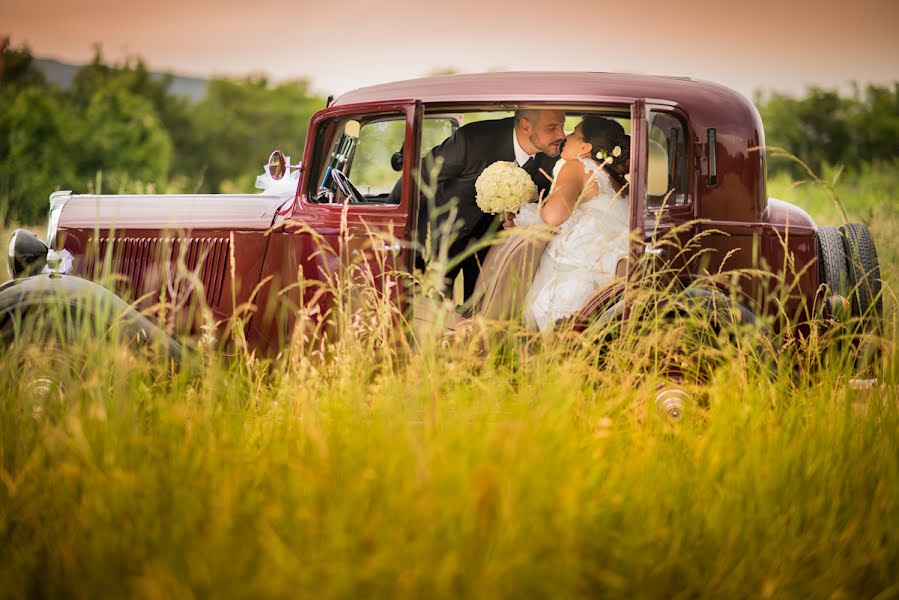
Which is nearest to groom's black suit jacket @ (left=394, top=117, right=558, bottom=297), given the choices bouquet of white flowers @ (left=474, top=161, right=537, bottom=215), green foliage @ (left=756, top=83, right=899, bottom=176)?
bouquet of white flowers @ (left=474, top=161, right=537, bottom=215)

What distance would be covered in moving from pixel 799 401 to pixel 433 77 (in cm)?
260

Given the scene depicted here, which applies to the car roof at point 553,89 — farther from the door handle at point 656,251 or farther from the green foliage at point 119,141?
the green foliage at point 119,141

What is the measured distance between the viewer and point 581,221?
4.69 meters

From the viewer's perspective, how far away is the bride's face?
15.9ft

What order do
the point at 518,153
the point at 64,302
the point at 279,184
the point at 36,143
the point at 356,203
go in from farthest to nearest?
1. the point at 36,143
2. the point at 279,184
3. the point at 518,153
4. the point at 356,203
5. the point at 64,302

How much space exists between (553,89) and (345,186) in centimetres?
136

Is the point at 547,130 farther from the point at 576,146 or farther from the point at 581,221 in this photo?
the point at 581,221

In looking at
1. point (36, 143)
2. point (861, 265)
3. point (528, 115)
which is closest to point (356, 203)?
point (528, 115)

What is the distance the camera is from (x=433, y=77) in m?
4.81

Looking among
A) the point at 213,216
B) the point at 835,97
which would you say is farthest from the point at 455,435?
→ the point at 835,97

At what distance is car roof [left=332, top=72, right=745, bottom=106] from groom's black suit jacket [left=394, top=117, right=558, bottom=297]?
39 centimetres

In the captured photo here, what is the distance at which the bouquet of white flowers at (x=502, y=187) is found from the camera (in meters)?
4.79

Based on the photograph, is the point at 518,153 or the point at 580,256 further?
the point at 518,153

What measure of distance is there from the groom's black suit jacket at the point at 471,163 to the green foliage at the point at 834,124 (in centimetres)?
2378
